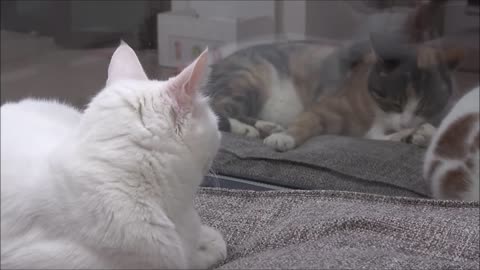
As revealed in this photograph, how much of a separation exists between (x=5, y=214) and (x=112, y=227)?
0.11 m

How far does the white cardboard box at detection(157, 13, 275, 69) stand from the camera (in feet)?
5.86

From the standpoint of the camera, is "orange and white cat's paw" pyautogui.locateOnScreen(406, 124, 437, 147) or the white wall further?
the white wall

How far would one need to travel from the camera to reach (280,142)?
177 centimetres

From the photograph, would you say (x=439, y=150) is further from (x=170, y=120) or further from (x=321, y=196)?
(x=170, y=120)

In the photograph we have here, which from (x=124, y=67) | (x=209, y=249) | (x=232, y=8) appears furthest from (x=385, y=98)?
(x=124, y=67)

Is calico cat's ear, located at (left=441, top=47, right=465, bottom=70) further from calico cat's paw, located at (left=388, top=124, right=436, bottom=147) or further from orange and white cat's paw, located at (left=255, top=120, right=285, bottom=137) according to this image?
orange and white cat's paw, located at (left=255, top=120, right=285, bottom=137)

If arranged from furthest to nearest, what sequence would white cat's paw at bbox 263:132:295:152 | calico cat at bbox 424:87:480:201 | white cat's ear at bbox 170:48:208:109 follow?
white cat's paw at bbox 263:132:295:152
calico cat at bbox 424:87:480:201
white cat's ear at bbox 170:48:208:109

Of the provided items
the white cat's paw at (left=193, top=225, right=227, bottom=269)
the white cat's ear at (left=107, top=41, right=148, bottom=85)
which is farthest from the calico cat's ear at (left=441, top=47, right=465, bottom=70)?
the white cat's ear at (left=107, top=41, right=148, bottom=85)

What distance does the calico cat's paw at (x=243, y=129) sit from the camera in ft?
5.90

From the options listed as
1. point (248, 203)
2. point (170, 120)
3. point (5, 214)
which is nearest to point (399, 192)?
point (248, 203)

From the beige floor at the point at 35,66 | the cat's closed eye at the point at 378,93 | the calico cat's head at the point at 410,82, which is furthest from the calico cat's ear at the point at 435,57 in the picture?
the beige floor at the point at 35,66

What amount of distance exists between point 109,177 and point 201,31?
4.15 feet

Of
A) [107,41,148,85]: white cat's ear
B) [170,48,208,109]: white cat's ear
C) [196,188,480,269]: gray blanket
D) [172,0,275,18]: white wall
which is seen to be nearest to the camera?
[170,48,208,109]: white cat's ear

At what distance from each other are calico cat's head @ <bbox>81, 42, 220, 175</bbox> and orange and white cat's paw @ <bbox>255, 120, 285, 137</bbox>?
1082 mm
